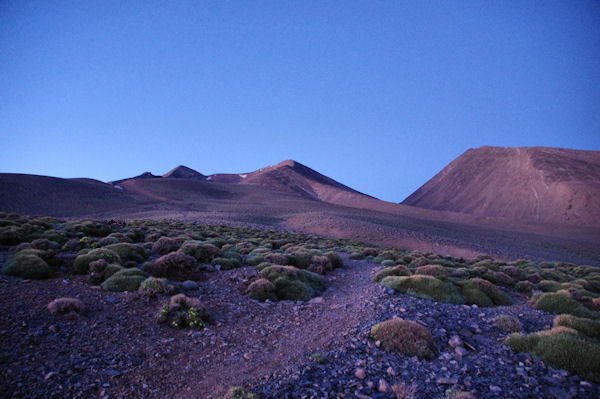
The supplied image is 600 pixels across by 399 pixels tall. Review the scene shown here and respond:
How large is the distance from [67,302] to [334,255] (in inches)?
441

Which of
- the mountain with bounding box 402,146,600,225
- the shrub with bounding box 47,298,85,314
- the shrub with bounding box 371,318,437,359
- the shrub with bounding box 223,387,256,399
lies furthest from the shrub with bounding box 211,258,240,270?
the mountain with bounding box 402,146,600,225

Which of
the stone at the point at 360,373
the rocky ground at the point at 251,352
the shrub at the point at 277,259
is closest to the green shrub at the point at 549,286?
the rocky ground at the point at 251,352

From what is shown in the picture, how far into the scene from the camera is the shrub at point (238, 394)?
16.7 feet

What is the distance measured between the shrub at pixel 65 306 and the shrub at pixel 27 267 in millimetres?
2737

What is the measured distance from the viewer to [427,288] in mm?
10641

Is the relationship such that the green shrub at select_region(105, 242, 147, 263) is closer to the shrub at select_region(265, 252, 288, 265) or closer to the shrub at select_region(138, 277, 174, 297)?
the shrub at select_region(138, 277, 174, 297)

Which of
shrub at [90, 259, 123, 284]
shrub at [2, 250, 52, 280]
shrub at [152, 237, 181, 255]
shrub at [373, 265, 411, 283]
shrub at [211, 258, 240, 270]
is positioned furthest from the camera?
shrub at [152, 237, 181, 255]

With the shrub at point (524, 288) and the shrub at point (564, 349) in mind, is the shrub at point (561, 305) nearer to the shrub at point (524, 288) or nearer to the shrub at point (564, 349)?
the shrub at point (524, 288)

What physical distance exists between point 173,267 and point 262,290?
3.45 metres

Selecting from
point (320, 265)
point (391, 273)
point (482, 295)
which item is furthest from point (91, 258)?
point (482, 295)

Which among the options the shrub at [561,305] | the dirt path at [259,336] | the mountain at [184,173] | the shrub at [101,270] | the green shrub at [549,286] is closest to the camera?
the dirt path at [259,336]

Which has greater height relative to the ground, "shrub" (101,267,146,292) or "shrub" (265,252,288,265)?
"shrub" (265,252,288,265)

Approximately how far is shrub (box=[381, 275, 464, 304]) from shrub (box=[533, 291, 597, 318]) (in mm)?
A: 2485

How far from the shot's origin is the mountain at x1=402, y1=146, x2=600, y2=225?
92.9 meters
